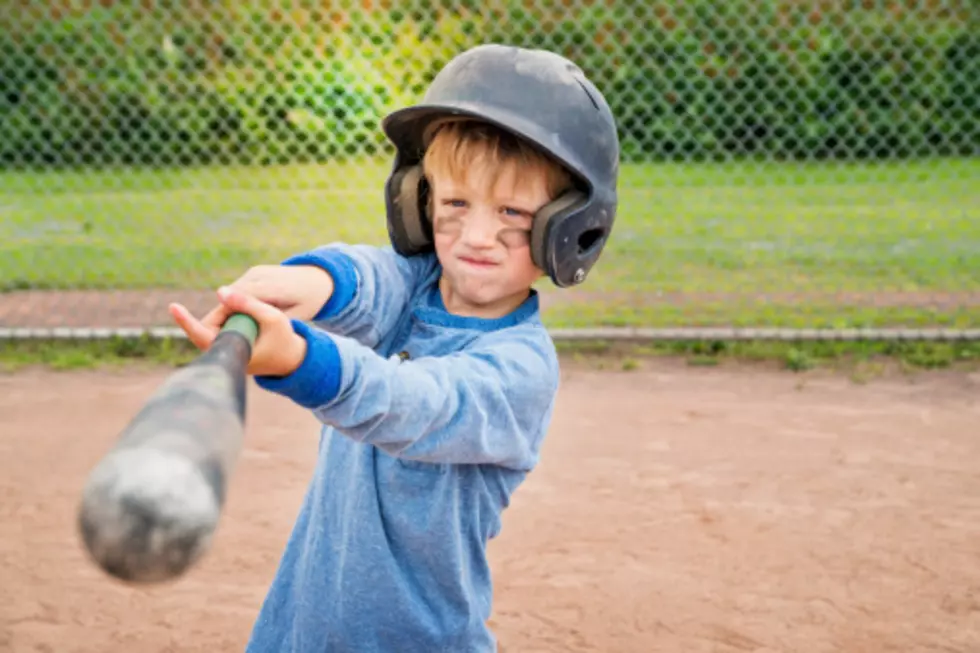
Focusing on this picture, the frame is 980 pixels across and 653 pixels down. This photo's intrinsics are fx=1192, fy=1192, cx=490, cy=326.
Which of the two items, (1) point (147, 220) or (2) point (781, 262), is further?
(1) point (147, 220)

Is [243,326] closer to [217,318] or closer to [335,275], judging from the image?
[217,318]

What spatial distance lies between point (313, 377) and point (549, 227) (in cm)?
60

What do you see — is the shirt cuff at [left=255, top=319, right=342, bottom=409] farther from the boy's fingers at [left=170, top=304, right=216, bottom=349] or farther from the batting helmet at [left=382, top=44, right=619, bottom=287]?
the batting helmet at [left=382, top=44, right=619, bottom=287]

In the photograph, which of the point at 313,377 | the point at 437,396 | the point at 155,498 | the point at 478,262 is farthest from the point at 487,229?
the point at 155,498

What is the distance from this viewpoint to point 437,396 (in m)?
1.46

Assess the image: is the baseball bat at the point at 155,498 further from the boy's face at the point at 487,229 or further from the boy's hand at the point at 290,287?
the boy's face at the point at 487,229

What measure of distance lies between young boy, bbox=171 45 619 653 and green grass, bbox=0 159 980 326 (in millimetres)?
4790

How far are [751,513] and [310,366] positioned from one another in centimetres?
293

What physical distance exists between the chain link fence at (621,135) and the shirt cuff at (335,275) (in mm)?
4818

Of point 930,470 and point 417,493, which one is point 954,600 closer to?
point 930,470

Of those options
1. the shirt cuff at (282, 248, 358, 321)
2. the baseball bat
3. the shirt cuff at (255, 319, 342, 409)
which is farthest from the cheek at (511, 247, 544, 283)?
the baseball bat

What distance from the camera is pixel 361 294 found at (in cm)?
180

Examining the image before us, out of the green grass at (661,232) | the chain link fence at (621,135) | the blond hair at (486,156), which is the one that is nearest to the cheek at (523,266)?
the blond hair at (486,156)

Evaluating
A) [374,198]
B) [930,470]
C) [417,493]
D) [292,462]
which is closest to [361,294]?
[417,493]
